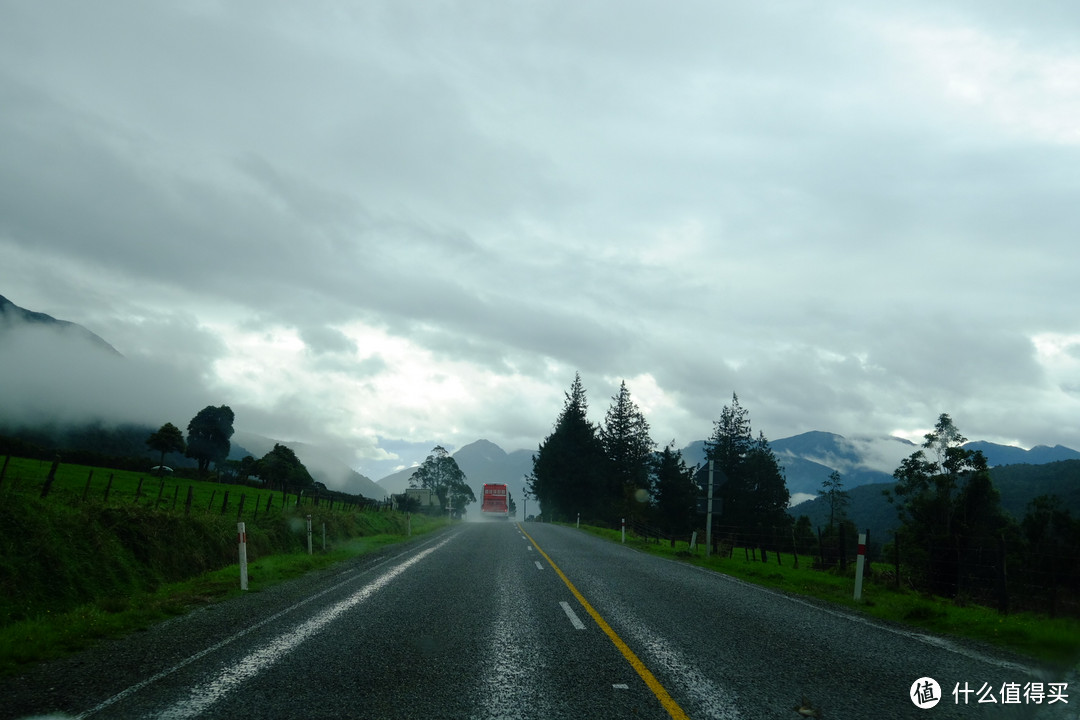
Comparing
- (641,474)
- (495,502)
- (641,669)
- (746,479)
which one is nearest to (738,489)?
(746,479)

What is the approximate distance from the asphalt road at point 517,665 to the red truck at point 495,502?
65.3m

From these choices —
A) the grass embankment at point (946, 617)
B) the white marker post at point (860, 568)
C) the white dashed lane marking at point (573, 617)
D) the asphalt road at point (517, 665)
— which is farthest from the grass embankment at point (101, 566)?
the white marker post at point (860, 568)

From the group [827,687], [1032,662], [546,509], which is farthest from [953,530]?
[546,509]

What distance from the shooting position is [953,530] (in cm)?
4206

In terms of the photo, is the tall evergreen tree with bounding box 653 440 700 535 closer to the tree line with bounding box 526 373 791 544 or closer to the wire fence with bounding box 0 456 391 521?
the tree line with bounding box 526 373 791 544

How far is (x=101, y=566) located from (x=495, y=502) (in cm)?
6439

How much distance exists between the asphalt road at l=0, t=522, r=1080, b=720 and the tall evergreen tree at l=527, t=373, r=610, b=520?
6952 cm

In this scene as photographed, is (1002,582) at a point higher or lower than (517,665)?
higher

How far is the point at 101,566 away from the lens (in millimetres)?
13633

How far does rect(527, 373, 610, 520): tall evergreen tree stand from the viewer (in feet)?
274

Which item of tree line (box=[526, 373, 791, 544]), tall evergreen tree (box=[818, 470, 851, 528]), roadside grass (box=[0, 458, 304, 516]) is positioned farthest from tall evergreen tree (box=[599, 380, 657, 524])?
roadside grass (box=[0, 458, 304, 516])

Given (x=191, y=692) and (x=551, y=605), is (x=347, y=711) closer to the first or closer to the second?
(x=191, y=692)

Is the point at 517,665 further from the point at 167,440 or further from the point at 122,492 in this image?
the point at 167,440

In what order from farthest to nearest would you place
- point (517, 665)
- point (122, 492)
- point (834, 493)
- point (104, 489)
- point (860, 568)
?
point (834, 493) < point (104, 489) < point (122, 492) < point (860, 568) < point (517, 665)
